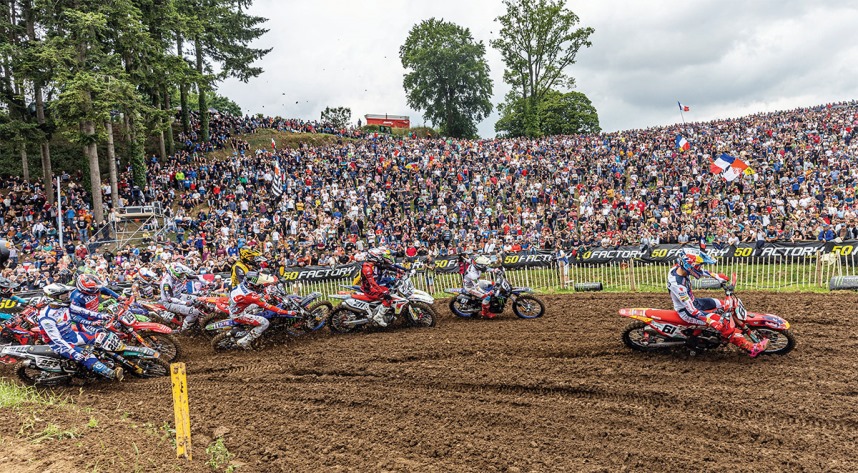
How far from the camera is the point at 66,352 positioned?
8914 mm

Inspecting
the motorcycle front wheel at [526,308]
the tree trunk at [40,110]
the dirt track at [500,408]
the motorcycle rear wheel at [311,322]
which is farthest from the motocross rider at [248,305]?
the tree trunk at [40,110]

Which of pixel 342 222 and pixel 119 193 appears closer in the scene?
pixel 342 222

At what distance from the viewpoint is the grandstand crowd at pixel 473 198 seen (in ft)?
68.5

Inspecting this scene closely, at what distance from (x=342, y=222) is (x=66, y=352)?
16.7 metres

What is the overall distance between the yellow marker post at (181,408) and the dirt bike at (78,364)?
4.28 m

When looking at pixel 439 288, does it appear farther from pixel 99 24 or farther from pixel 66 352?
pixel 99 24

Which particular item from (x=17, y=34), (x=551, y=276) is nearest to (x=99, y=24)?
(x=17, y=34)

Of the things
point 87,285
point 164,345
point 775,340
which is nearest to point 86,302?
point 87,285

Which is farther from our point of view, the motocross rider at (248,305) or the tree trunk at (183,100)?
the tree trunk at (183,100)

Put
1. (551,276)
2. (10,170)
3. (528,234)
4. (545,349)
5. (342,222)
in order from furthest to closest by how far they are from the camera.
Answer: (10,170) → (342,222) → (528,234) → (551,276) → (545,349)

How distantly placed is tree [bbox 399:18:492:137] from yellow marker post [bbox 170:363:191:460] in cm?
5456

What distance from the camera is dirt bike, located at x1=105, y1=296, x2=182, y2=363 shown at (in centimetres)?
1014

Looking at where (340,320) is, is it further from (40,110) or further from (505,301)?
(40,110)

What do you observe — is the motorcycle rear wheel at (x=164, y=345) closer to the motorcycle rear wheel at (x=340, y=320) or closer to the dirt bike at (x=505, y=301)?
the motorcycle rear wheel at (x=340, y=320)
